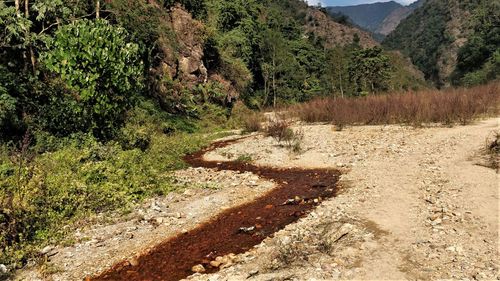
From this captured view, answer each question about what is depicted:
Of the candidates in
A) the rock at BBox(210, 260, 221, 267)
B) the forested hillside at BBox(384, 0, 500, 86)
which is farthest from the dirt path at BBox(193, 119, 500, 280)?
the forested hillside at BBox(384, 0, 500, 86)

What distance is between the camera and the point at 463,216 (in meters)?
6.66

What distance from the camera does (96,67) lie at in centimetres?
1223

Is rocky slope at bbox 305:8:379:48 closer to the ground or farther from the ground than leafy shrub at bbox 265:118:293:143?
farther from the ground

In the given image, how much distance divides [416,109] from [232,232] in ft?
44.8

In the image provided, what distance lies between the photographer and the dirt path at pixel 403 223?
5211 millimetres

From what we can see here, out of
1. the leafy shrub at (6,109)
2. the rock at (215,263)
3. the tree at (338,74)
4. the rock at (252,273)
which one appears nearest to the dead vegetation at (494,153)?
the rock at (252,273)

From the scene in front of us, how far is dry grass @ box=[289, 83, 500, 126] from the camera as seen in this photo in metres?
16.8

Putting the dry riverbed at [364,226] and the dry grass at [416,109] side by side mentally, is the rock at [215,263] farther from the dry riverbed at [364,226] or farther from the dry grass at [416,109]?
the dry grass at [416,109]

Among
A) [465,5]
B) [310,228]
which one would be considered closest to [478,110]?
[310,228]

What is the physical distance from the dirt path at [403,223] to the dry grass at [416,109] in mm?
4224

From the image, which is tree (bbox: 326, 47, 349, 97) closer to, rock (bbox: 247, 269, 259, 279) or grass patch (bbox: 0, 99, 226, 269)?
grass patch (bbox: 0, 99, 226, 269)

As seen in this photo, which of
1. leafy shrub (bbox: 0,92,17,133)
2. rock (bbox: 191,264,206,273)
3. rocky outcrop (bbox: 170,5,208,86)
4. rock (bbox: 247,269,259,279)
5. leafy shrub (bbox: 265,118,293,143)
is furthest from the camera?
rocky outcrop (bbox: 170,5,208,86)

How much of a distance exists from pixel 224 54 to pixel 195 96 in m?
8.47

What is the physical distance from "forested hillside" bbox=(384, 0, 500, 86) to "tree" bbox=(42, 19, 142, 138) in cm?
4718
